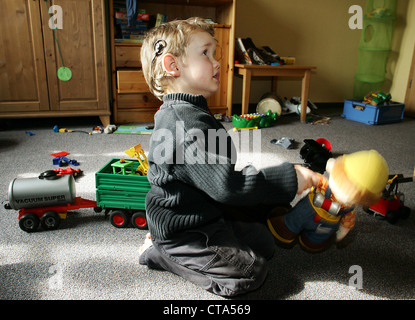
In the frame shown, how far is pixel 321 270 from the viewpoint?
889mm

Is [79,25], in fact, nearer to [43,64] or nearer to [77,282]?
[43,64]

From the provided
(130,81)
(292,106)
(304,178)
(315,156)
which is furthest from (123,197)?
(292,106)

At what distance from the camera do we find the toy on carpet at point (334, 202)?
664mm

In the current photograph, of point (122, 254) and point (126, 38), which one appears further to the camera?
point (126, 38)

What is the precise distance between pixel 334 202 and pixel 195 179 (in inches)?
12.5

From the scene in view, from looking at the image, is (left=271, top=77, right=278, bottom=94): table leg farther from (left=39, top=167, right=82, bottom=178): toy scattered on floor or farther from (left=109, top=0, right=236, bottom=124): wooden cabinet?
(left=39, top=167, right=82, bottom=178): toy scattered on floor

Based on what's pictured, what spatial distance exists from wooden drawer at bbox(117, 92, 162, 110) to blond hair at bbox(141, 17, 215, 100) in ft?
5.50

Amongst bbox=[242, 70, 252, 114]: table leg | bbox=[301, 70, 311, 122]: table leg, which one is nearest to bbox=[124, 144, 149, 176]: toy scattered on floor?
bbox=[242, 70, 252, 114]: table leg

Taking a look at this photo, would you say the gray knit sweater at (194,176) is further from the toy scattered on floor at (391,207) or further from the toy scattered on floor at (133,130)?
the toy scattered on floor at (133,130)

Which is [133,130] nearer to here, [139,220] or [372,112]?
[139,220]

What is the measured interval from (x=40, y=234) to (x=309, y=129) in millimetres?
1931

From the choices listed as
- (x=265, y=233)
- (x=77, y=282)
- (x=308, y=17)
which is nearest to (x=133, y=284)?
(x=77, y=282)

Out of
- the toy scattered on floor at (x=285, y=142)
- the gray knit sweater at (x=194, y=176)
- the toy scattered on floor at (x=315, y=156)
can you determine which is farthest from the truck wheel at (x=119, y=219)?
the toy scattered on floor at (x=285, y=142)

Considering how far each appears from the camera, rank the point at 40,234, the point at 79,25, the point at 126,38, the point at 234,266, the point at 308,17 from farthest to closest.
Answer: the point at 308,17, the point at 126,38, the point at 79,25, the point at 40,234, the point at 234,266
